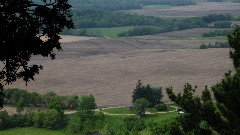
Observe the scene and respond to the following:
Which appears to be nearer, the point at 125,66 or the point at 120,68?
the point at 120,68

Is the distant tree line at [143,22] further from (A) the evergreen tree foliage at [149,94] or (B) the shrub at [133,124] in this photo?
(B) the shrub at [133,124]

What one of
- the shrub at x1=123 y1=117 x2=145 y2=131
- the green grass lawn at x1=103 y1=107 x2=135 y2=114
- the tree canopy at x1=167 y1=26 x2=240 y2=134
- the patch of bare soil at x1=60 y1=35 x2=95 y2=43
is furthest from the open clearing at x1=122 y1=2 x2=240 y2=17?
the tree canopy at x1=167 y1=26 x2=240 y2=134

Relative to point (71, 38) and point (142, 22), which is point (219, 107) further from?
point (142, 22)

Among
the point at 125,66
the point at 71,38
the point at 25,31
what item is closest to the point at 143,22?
the point at 71,38

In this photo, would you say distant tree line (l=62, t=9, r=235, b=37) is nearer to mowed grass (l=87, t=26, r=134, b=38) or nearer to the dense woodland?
the dense woodland

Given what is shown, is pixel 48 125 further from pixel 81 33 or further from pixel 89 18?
pixel 89 18

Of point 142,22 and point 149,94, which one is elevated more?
point 142,22
